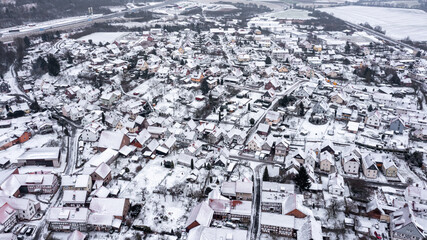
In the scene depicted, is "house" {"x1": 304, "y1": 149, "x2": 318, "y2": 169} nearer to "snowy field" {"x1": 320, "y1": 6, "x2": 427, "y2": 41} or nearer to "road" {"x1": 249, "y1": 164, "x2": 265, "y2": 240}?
"road" {"x1": 249, "y1": 164, "x2": 265, "y2": 240}

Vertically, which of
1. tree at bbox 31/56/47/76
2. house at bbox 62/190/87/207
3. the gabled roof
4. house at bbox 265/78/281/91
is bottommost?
the gabled roof

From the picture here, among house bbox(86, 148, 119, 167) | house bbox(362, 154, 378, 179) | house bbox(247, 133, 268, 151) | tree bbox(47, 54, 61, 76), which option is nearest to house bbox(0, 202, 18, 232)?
house bbox(86, 148, 119, 167)

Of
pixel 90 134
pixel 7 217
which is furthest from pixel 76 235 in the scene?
pixel 90 134

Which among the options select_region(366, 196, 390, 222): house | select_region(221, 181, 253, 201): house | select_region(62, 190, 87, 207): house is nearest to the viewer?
select_region(366, 196, 390, 222): house

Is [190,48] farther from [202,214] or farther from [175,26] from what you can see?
[202,214]

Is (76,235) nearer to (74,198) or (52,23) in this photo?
(74,198)

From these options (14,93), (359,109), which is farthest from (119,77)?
(359,109)
